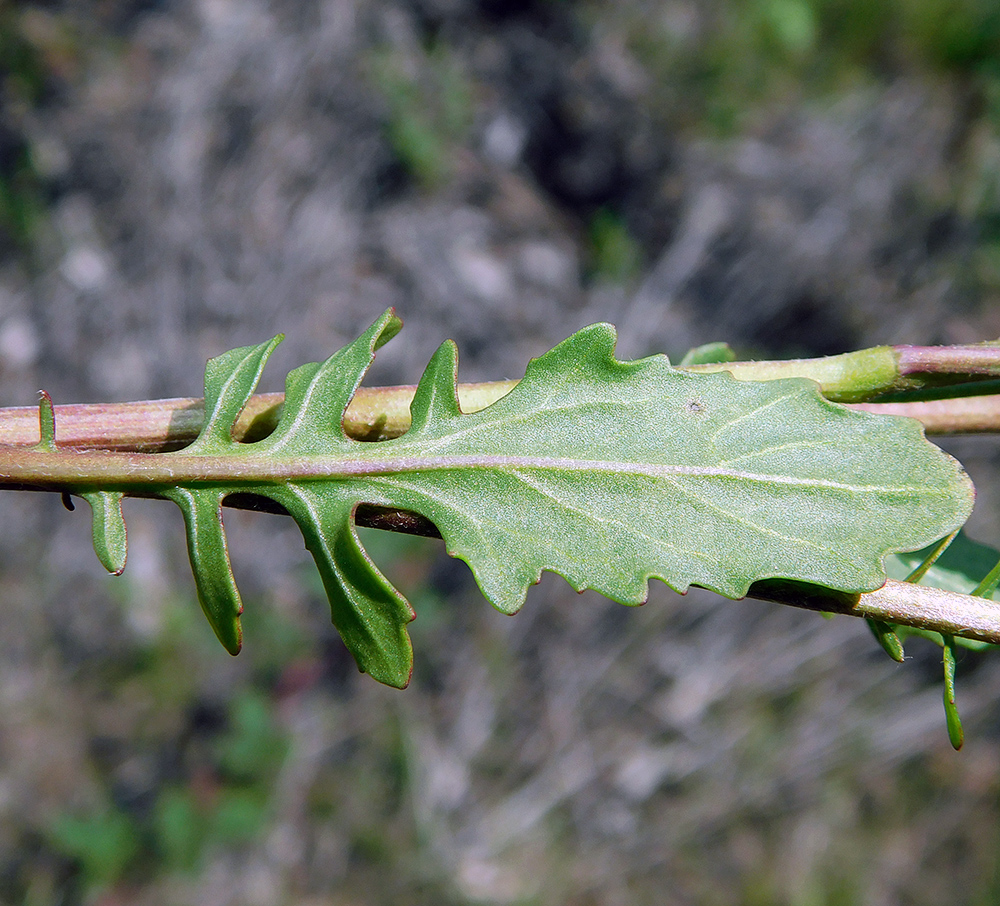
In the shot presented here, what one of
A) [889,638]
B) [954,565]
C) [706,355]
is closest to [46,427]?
[706,355]

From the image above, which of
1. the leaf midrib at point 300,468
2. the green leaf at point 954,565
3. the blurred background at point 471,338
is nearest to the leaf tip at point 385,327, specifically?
the leaf midrib at point 300,468

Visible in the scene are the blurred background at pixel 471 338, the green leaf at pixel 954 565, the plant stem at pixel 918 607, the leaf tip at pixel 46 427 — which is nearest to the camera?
the plant stem at pixel 918 607

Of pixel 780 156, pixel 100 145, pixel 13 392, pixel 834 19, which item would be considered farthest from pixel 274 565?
pixel 834 19

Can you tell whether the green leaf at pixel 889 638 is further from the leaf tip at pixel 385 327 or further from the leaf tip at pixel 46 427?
the leaf tip at pixel 46 427

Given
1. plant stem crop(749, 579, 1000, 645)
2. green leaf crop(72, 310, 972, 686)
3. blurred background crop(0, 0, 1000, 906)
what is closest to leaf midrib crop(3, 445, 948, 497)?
green leaf crop(72, 310, 972, 686)

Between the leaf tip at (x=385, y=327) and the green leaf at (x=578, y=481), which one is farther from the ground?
the leaf tip at (x=385, y=327)

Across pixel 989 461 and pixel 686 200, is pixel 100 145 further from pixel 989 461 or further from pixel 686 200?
pixel 989 461

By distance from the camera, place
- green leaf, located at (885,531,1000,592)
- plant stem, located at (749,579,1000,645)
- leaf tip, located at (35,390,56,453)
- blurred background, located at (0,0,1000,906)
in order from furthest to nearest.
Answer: blurred background, located at (0,0,1000,906) < green leaf, located at (885,531,1000,592) < leaf tip, located at (35,390,56,453) < plant stem, located at (749,579,1000,645)

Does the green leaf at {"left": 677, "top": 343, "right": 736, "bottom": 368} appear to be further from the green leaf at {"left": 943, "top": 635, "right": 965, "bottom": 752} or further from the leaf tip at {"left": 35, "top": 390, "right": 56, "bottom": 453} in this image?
the leaf tip at {"left": 35, "top": 390, "right": 56, "bottom": 453}
